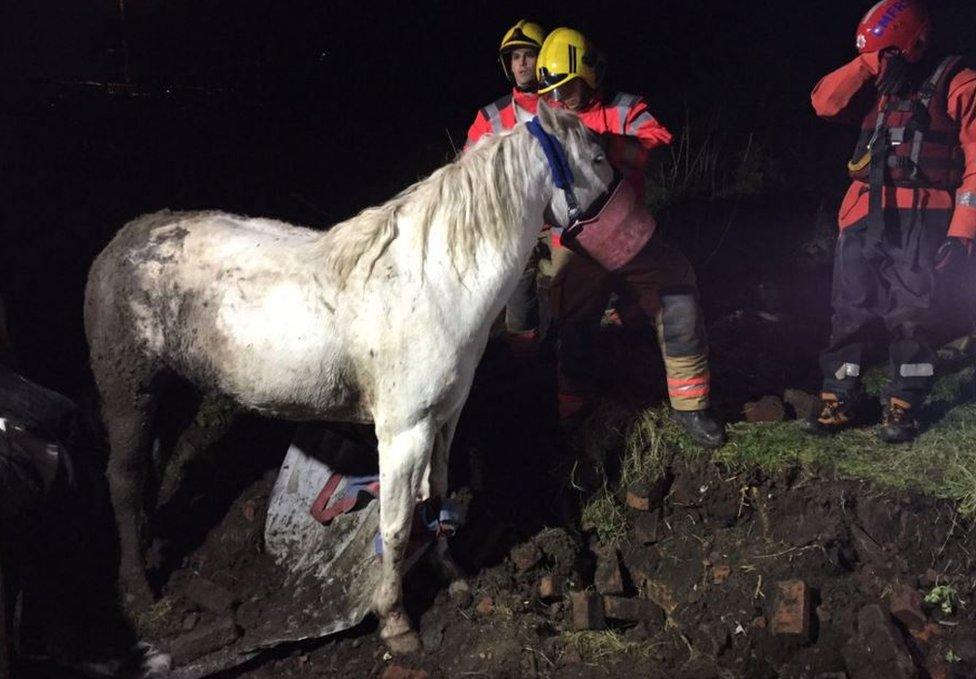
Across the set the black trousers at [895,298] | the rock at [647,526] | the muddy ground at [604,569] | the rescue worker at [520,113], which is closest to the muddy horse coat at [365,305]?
the muddy ground at [604,569]

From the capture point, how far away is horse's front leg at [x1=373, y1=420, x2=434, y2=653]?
10.4 ft

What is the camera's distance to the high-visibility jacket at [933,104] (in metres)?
3.57

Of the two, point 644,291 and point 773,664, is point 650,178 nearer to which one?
point 644,291

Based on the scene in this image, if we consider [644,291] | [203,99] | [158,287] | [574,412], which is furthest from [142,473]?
[203,99]

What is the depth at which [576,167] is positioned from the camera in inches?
126

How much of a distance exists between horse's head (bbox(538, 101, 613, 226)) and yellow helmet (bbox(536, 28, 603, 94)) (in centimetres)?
75

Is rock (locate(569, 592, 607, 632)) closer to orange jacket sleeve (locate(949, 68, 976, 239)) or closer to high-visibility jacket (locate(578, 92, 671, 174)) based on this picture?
high-visibility jacket (locate(578, 92, 671, 174))

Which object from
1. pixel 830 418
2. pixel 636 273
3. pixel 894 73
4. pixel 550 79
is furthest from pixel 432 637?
pixel 894 73

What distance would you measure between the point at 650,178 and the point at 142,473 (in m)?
4.48

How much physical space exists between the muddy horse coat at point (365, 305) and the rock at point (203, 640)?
75 cm

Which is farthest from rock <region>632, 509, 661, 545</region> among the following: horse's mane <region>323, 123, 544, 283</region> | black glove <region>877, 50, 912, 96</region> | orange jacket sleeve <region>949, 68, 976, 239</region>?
black glove <region>877, 50, 912, 96</region>

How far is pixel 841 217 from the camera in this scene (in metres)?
4.09

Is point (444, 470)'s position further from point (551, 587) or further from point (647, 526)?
point (647, 526)

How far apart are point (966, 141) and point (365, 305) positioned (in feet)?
9.77
